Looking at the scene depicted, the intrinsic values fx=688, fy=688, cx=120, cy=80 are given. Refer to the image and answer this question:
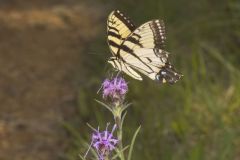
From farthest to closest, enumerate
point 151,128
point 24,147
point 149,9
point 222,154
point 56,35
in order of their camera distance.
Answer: point 56,35 < point 149,9 < point 24,147 < point 151,128 < point 222,154

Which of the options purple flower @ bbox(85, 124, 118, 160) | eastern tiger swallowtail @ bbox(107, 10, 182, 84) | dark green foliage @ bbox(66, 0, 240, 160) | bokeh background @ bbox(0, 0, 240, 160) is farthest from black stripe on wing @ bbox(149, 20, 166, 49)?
dark green foliage @ bbox(66, 0, 240, 160)

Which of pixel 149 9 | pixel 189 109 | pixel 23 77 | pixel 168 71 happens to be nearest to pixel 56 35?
pixel 23 77

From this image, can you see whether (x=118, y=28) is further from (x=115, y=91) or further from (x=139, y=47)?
(x=115, y=91)

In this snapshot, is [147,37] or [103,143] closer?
[103,143]

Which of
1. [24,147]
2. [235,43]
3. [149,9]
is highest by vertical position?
[149,9]

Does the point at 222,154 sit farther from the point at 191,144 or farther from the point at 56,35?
the point at 56,35

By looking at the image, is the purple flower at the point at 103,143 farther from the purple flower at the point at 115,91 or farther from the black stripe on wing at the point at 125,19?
the black stripe on wing at the point at 125,19

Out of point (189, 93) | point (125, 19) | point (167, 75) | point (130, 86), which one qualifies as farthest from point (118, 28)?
point (130, 86)

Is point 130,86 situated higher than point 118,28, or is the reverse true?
point 118,28
